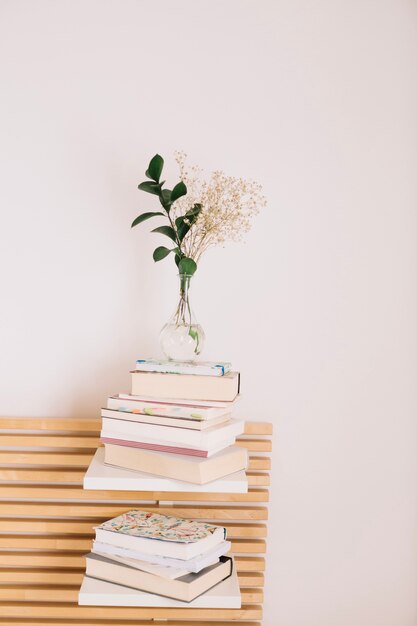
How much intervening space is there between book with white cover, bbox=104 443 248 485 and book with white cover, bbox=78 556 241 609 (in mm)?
269

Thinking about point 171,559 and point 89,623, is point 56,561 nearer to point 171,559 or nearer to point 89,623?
point 89,623

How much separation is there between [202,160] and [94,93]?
0.37 metres

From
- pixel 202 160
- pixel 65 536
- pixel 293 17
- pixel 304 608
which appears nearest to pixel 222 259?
pixel 202 160

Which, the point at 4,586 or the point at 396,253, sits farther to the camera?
the point at 396,253

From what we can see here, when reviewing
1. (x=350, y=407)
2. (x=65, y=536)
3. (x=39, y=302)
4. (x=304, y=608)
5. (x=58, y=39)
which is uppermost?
(x=58, y=39)

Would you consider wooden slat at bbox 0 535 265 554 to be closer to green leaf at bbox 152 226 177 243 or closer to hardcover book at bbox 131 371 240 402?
hardcover book at bbox 131 371 240 402

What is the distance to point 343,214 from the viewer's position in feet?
6.81

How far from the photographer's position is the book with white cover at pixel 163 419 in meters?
1.60

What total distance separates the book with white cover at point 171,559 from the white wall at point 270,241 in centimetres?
42

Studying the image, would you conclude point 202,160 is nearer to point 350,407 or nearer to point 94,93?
point 94,93

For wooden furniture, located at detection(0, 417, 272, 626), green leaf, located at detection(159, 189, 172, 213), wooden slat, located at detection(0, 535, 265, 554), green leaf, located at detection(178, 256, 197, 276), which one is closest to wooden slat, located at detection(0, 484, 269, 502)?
wooden furniture, located at detection(0, 417, 272, 626)

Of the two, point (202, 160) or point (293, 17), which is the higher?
point (293, 17)

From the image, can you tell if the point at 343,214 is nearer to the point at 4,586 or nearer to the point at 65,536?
the point at 65,536

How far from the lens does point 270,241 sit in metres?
2.06
